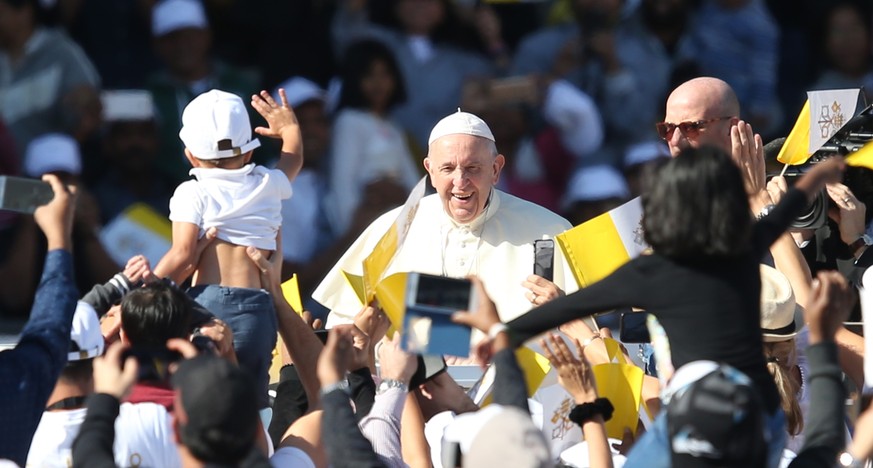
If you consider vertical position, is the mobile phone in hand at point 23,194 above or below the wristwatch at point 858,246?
above

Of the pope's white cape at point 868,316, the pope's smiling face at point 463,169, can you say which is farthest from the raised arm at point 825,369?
the pope's smiling face at point 463,169

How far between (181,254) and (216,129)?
44 cm

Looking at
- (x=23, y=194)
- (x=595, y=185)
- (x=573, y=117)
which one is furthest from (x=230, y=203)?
(x=573, y=117)

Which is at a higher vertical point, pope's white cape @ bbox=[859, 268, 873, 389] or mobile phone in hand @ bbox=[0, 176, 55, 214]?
mobile phone in hand @ bbox=[0, 176, 55, 214]

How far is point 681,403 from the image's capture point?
3777mm

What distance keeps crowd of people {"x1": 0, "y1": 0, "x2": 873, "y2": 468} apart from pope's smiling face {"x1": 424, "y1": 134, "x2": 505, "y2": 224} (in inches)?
0.5

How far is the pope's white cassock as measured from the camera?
258 inches

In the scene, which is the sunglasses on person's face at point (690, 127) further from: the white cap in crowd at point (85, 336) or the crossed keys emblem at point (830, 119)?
the white cap in crowd at point (85, 336)

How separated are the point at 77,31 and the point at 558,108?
2723 mm

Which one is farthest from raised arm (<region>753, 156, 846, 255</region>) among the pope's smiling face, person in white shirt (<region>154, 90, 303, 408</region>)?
the pope's smiling face

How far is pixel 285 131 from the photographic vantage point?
621cm

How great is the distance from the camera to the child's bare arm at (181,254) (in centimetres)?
566

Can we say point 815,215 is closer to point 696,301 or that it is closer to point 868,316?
point 868,316

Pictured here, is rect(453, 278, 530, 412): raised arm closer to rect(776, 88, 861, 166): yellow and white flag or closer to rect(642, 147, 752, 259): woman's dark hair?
rect(642, 147, 752, 259): woman's dark hair
